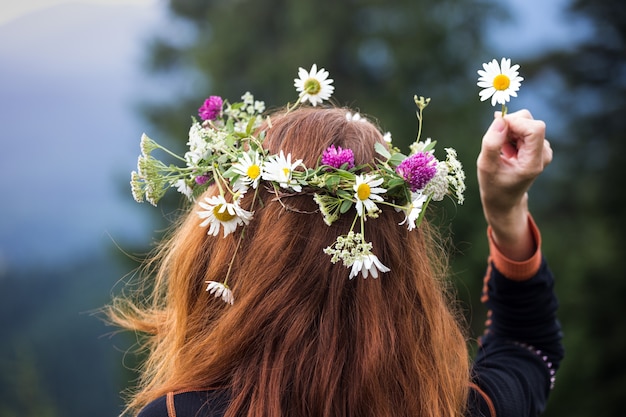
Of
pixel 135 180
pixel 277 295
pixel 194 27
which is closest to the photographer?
pixel 277 295

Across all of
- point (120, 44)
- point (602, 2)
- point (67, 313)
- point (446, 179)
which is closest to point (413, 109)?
point (602, 2)

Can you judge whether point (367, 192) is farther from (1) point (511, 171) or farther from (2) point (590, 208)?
(2) point (590, 208)

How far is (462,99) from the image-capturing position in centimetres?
530

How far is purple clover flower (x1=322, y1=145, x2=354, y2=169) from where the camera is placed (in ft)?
3.74

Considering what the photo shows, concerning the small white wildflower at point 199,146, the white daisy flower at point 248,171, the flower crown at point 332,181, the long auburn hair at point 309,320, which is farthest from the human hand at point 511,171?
the small white wildflower at point 199,146

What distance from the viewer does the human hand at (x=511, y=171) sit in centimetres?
123

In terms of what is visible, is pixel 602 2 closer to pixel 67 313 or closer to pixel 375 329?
pixel 375 329

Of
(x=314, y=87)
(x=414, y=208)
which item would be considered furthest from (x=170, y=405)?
(x=314, y=87)

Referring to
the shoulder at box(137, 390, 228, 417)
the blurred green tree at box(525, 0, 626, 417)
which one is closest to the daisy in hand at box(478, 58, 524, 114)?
the shoulder at box(137, 390, 228, 417)

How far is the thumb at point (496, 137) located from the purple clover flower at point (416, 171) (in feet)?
0.55

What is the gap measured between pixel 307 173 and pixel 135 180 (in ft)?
1.33

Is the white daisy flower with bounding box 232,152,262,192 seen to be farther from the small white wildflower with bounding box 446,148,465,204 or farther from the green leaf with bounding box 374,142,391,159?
the small white wildflower with bounding box 446,148,465,204

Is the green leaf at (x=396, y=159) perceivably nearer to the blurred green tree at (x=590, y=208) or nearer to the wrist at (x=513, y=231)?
the wrist at (x=513, y=231)

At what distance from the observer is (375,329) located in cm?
113
